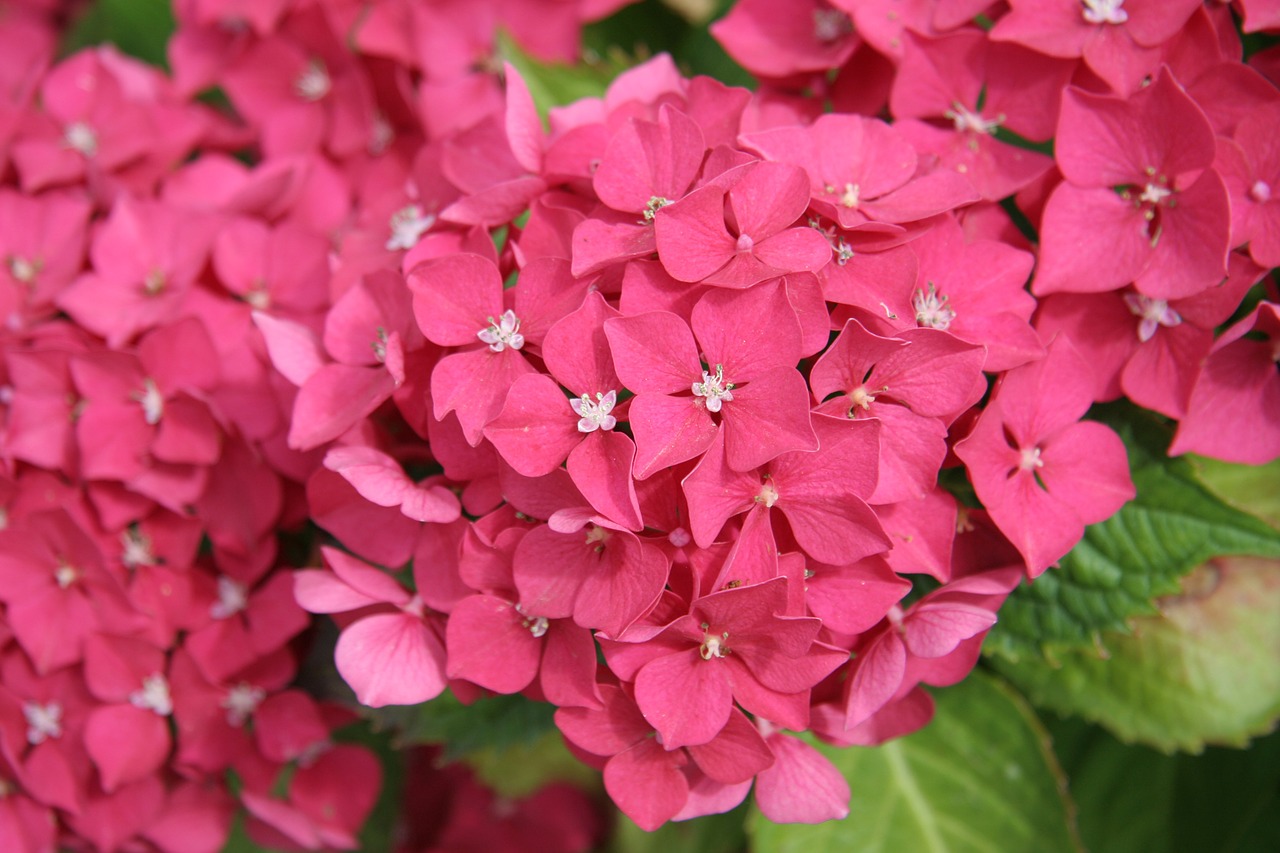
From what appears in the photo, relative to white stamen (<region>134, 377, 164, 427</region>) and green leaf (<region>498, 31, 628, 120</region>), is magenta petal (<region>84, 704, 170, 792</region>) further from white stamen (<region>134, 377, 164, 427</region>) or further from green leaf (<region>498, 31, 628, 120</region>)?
green leaf (<region>498, 31, 628, 120</region>)

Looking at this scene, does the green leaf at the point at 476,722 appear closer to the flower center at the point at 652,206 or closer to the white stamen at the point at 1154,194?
the flower center at the point at 652,206

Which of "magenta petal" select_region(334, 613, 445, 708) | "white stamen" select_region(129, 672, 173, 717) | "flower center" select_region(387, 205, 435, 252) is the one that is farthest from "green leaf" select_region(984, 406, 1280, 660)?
"white stamen" select_region(129, 672, 173, 717)

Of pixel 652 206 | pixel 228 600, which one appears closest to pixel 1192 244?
pixel 652 206

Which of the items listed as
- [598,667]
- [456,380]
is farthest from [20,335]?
[598,667]

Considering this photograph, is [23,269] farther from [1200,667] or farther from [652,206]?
[1200,667]

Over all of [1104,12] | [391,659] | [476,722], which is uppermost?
[1104,12]
